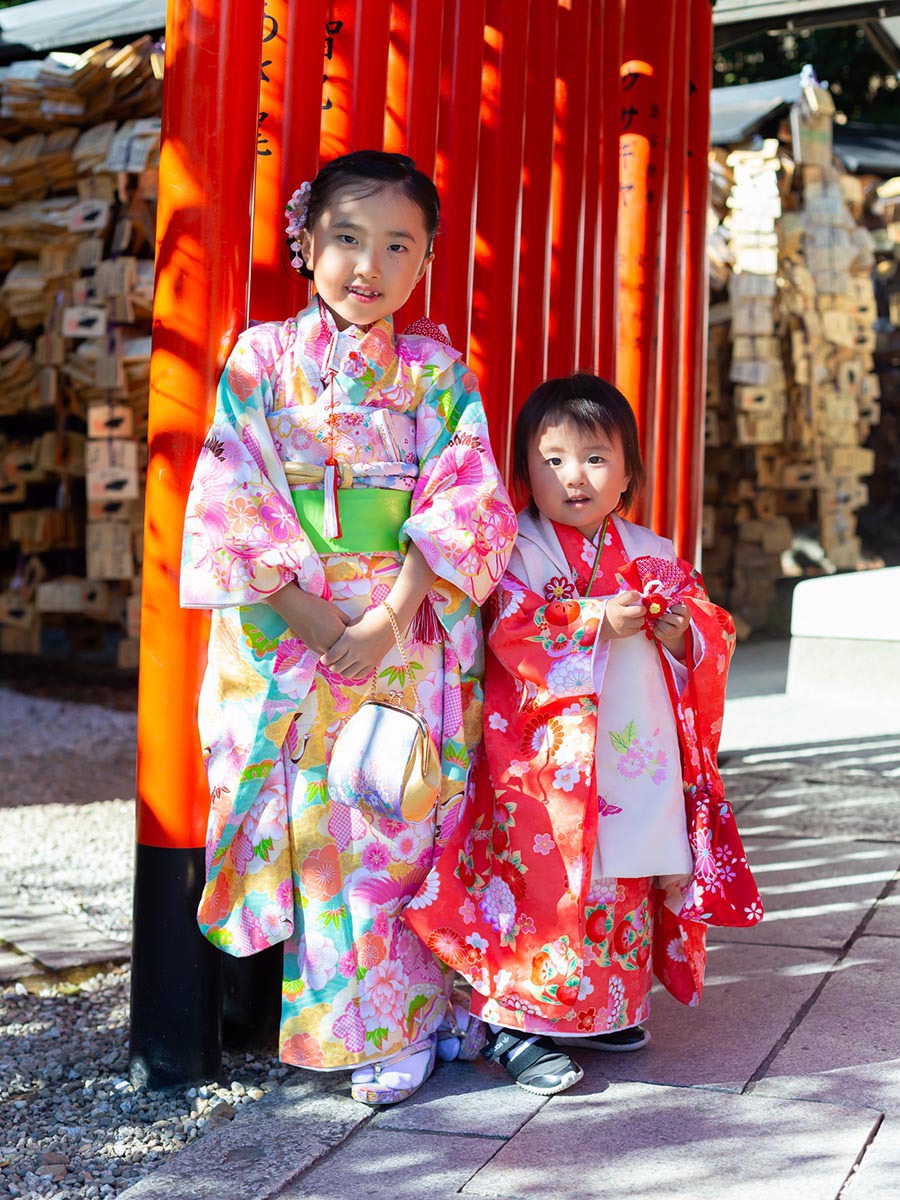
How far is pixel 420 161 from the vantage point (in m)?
2.87

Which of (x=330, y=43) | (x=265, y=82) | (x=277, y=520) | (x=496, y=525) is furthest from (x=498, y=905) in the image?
(x=330, y=43)

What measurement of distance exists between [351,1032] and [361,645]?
66cm

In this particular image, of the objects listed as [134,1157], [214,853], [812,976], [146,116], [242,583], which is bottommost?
[134,1157]

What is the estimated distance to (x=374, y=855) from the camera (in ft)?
7.86

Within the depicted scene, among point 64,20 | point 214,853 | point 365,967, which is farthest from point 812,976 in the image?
point 64,20

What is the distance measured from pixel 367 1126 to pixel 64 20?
236 inches

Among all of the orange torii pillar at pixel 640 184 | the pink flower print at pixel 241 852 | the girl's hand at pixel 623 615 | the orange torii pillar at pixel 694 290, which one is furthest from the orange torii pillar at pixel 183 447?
the orange torii pillar at pixel 694 290

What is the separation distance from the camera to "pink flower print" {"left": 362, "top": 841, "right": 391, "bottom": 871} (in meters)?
2.39

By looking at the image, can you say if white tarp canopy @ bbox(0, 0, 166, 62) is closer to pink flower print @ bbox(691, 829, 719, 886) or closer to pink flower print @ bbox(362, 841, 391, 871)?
pink flower print @ bbox(362, 841, 391, 871)

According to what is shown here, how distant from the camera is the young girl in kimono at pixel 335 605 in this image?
7.64 feet

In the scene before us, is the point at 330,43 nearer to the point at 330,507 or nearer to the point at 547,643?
the point at 330,507

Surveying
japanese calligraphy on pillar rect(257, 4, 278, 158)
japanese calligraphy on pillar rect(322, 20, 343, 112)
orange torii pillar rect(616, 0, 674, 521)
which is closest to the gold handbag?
japanese calligraphy on pillar rect(257, 4, 278, 158)

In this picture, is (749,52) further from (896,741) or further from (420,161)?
(420,161)

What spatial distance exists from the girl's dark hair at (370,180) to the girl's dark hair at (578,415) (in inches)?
14.8
